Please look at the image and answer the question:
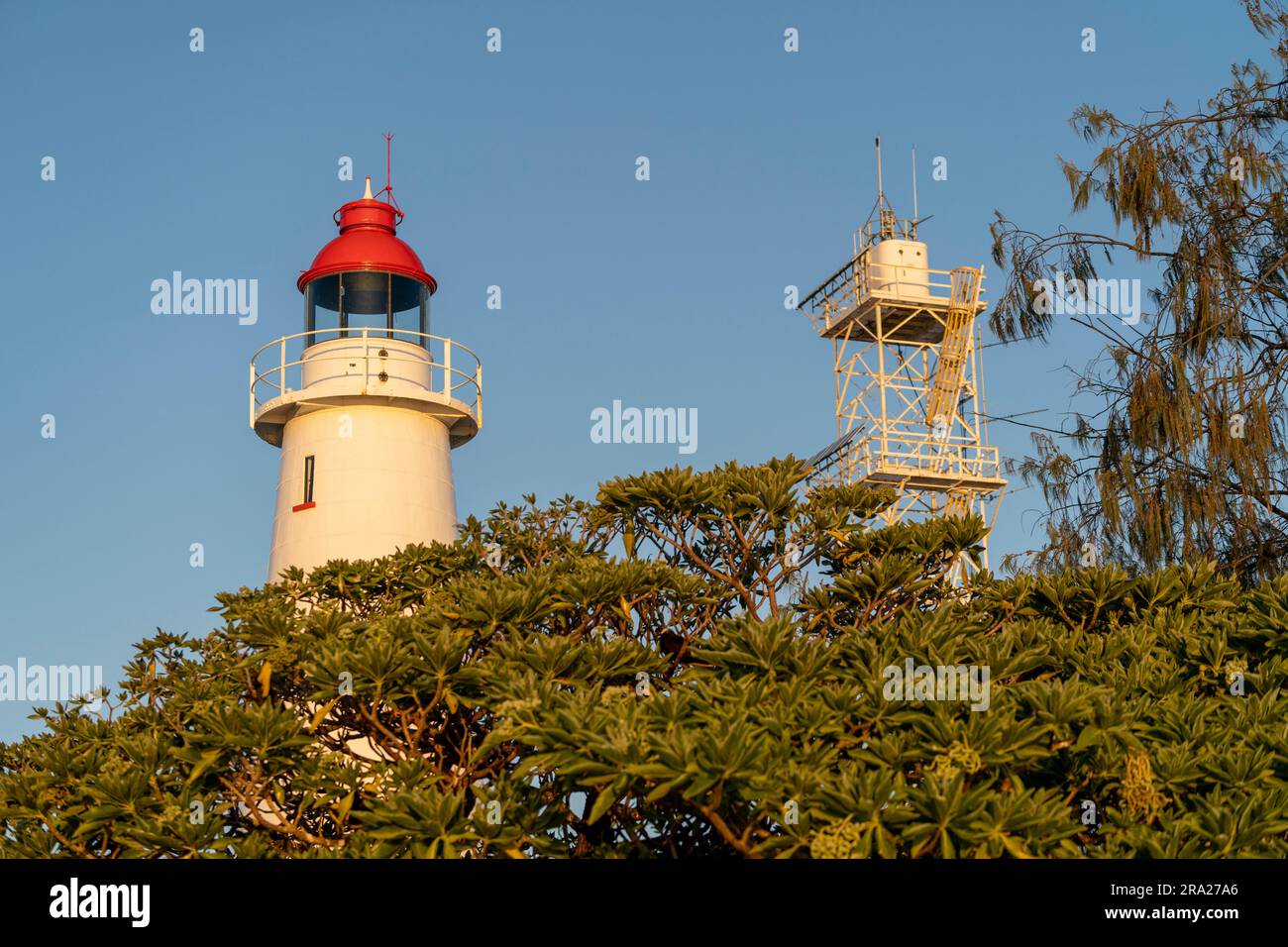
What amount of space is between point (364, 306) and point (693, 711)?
14.8 m

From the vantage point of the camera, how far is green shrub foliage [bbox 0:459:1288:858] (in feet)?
28.0

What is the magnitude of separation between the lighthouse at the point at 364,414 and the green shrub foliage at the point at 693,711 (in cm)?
537

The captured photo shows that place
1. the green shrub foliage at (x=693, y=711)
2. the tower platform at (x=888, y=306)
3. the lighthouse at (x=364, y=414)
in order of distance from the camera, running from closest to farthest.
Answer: the green shrub foliage at (x=693, y=711) → the lighthouse at (x=364, y=414) → the tower platform at (x=888, y=306)

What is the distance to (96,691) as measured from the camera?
14953mm

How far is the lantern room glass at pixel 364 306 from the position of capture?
74.7 ft

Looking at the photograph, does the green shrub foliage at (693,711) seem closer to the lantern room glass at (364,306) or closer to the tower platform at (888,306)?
the lantern room glass at (364,306)

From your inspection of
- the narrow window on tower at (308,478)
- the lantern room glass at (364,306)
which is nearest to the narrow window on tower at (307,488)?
the narrow window on tower at (308,478)

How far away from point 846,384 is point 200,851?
31.3 m

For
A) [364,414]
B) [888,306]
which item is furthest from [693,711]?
[888,306]

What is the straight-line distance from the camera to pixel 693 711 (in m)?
9.32

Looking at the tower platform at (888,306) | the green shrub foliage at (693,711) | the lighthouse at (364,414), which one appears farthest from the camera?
the tower platform at (888,306)

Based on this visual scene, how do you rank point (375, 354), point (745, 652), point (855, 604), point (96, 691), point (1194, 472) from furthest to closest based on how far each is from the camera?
point (375, 354), point (1194, 472), point (96, 691), point (855, 604), point (745, 652)
